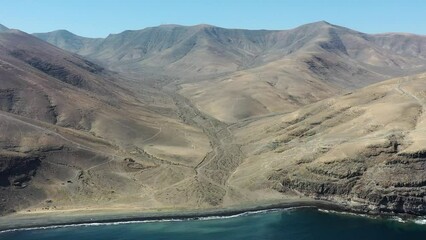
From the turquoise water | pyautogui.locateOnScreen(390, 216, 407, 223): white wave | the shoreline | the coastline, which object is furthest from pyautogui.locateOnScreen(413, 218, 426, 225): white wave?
the coastline

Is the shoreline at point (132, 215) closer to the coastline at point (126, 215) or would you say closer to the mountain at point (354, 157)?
the coastline at point (126, 215)

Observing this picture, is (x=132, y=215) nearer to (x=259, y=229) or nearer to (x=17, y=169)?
(x=259, y=229)

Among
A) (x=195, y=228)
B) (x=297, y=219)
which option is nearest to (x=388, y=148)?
(x=297, y=219)

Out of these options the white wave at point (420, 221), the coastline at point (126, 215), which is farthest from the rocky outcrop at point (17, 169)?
the white wave at point (420, 221)

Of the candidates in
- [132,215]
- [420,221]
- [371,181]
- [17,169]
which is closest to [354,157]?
[371,181]

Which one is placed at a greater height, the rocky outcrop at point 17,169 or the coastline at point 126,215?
the rocky outcrop at point 17,169
